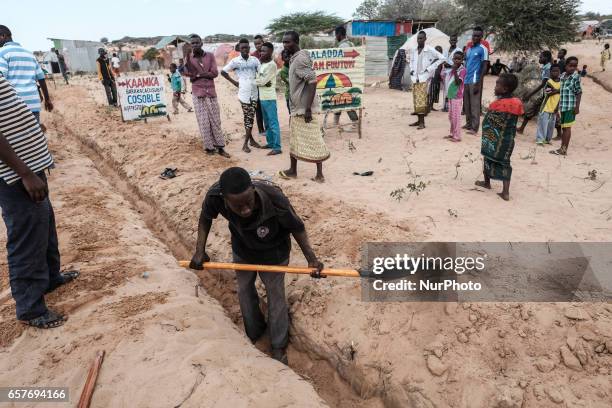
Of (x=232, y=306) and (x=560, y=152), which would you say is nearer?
(x=232, y=306)

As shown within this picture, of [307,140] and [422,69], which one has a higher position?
[422,69]

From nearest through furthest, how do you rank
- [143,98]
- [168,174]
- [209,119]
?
[168,174] < [209,119] < [143,98]

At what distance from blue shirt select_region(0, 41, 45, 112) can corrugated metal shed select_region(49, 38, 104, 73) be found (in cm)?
3025

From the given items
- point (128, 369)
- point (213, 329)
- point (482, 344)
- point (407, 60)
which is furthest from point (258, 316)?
point (407, 60)

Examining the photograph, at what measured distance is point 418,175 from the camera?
530 centimetres

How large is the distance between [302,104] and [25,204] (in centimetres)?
322

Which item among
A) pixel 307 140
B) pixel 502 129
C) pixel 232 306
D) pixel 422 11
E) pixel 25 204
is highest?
pixel 422 11

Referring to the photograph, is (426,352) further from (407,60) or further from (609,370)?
(407,60)

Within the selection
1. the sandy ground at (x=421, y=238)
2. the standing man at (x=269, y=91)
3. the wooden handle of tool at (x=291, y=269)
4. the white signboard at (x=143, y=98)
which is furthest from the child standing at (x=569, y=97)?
the white signboard at (x=143, y=98)

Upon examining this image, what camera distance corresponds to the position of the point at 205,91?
20.0 ft

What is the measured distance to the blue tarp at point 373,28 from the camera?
16250 mm

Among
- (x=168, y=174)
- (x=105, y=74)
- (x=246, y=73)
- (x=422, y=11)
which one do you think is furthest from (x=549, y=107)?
(x=422, y=11)

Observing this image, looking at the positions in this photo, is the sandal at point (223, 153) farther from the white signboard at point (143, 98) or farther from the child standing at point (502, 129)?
the child standing at point (502, 129)

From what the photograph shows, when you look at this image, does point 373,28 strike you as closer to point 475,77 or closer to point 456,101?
point 475,77
